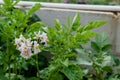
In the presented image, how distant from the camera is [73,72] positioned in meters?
1.41

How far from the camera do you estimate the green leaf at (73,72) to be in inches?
54.8

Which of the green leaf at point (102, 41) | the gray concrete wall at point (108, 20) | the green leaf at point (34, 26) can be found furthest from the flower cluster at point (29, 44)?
the gray concrete wall at point (108, 20)

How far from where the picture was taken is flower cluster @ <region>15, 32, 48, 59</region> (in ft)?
4.52

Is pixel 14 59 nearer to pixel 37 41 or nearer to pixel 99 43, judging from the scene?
pixel 37 41

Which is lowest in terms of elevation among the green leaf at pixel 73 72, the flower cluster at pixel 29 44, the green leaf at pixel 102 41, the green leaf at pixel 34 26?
the green leaf at pixel 73 72

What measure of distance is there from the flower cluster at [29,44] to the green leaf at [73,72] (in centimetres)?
14

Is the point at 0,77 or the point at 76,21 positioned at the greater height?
the point at 76,21

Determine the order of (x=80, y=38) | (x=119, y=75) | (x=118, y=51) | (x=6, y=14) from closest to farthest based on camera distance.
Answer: (x=80, y=38) < (x=6, y=14) < (x=119, y=75) < (x=118, y=51)

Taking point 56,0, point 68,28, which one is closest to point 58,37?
point 68,28

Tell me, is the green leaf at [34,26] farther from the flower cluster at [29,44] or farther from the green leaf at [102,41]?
the green leaf at [102,41]

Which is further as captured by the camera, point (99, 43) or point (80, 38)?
point (99, 43)

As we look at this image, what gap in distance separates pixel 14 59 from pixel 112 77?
46cm

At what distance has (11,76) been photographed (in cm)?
160

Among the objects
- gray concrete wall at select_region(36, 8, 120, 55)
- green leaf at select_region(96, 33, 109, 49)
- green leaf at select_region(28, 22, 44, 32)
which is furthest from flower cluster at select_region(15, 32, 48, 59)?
gray concrete wall at select_region(36, 8, 120, 55)
